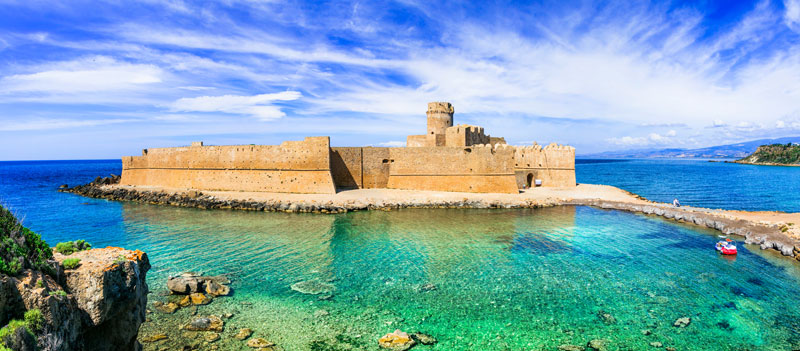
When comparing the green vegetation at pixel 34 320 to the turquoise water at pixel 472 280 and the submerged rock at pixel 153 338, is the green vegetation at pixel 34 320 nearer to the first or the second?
the turquoise water at pixel 472 280

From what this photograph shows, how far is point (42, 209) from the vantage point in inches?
880

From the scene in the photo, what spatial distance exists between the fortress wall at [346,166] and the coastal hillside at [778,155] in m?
98.0

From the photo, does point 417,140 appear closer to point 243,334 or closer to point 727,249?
point 727,249

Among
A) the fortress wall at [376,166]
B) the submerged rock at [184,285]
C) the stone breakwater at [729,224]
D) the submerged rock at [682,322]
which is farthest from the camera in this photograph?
A: the fortress wall at [376,166]

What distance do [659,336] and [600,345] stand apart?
1.31 m

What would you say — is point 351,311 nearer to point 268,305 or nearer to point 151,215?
point 268,305

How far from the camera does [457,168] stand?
24422 mm

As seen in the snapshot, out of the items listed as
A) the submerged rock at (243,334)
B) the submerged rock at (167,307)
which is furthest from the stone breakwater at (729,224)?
the submerged rock at (167,307)

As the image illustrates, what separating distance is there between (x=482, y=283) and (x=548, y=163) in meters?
20.9

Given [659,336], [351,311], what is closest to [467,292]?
[351,311]

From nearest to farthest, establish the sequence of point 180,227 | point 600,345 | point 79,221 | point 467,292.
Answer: point 600,345 → point 467,292 → point 180,227 → point 79,221

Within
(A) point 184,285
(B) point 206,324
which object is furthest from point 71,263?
(A) point 184,285

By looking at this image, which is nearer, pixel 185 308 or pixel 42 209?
pixel 185 308

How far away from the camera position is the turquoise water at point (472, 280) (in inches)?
284
